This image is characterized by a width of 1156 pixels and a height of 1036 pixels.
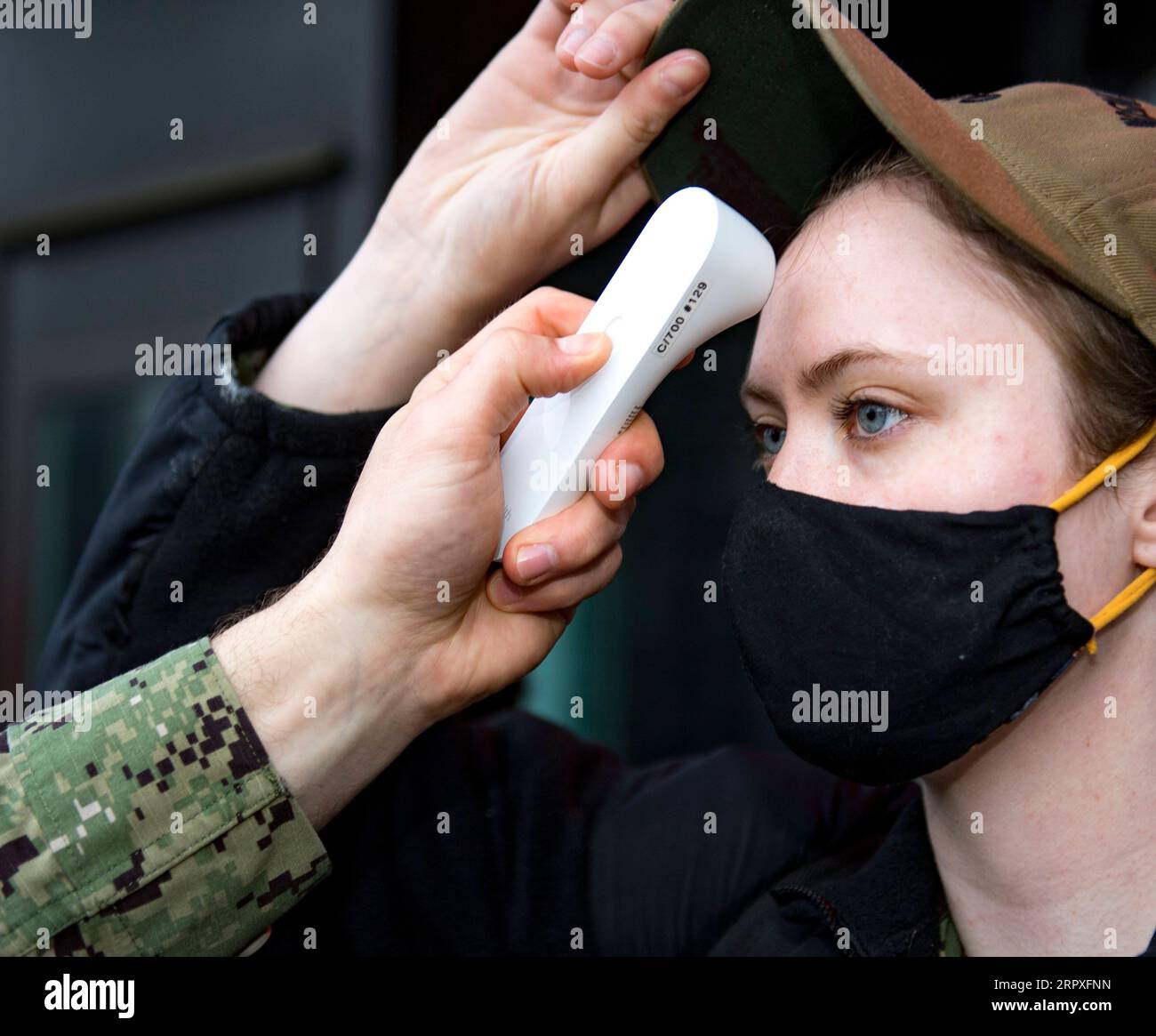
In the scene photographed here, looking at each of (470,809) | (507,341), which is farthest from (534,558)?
(470,809)

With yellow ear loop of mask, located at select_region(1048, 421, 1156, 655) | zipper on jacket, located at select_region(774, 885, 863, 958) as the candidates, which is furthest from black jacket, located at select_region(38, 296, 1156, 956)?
yellow ear loop of mask, located at select_region(1048, 421, 1156, 655)

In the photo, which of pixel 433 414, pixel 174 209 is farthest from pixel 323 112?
pixel 433 414

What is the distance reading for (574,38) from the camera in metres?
1.52

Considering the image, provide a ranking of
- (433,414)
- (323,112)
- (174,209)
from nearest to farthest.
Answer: (433,414), (323,112), (174,209)

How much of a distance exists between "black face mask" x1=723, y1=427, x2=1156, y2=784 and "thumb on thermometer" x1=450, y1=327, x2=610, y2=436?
0.31 metres

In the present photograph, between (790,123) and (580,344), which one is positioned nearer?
(580,344)

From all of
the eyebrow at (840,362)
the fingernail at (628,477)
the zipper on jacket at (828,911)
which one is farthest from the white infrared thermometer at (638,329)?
the zipper on jacket at (828,911)

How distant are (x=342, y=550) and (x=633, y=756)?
2395mm

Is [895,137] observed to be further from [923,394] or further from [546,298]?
[546,298]

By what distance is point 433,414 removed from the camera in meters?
1.35

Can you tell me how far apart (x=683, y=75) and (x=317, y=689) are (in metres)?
0.84

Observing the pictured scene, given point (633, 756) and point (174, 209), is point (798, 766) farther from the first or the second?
point (174, 209)

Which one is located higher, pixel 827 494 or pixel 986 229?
pixel 986 229

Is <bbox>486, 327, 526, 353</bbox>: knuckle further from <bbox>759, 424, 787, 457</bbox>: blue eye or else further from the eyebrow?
<bbox>759, 424, 787, 457</bbox>: blue eye
